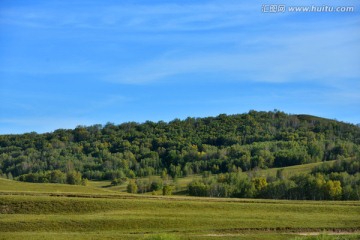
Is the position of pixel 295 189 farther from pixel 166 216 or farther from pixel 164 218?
pixel 164 218

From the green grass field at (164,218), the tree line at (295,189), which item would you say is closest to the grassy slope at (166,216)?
the green grass field at (164,218)

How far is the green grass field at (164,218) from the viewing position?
168ft

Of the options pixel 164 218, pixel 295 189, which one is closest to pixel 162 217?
pixel 164 218

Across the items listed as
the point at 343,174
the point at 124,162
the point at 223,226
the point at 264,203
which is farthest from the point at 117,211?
the point at 124,162

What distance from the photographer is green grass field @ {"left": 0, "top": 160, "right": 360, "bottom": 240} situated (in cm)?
5131

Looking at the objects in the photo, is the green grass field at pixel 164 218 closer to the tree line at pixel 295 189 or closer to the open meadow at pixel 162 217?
the open meadow at pixel 162 217

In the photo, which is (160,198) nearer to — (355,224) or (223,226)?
(223,226)

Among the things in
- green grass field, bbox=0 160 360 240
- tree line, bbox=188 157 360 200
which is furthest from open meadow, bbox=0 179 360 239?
tree line, bbox=188 157 360 200

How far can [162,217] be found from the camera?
188 ft

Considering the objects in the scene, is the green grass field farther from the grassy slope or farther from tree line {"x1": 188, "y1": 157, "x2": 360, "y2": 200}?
tree line {"x1": 188, "y1": 157, "x2": 360, "y2": 200}

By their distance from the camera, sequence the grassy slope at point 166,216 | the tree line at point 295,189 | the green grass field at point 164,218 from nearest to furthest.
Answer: the green grass field at point 164,218
the grassy slope at point 166,216
the tree line at point 295,189

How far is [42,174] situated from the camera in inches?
6181

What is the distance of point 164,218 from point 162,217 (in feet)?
2.30

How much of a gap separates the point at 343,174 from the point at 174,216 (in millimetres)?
68141
